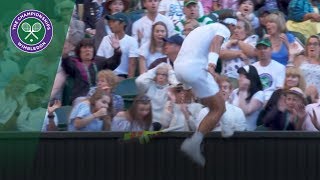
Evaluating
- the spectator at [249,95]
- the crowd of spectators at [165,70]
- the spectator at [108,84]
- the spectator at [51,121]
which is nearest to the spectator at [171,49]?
the crowd of spectators at [165,70]

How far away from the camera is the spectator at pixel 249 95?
7.76m

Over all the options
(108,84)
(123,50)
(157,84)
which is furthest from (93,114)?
(123,50)

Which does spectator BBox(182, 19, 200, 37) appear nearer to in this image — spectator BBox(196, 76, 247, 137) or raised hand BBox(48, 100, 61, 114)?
spectator BBox(196, 76, 247, 137)

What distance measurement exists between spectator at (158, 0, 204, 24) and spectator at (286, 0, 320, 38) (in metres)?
0.93

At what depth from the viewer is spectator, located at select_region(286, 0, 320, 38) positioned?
932 centimetres

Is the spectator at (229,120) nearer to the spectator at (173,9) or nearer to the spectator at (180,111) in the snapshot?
the spectator at (180,111)

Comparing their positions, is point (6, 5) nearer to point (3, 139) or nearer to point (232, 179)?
point (3, 139)

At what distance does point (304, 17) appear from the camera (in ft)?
31.2

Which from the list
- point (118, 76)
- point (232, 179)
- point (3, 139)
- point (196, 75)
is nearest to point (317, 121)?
point (232, 179)

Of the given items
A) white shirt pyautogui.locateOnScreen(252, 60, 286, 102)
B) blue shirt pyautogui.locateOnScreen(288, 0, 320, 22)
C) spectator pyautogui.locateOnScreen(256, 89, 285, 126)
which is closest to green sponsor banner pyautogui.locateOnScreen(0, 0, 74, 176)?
spectator pyautogui.locateOnScreen(256, 89, 285, 126)

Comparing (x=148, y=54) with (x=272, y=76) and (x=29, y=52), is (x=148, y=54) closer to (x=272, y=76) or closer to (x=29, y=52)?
(x=272, y=76)

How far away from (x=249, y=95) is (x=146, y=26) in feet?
5.18

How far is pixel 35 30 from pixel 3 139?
908 mm

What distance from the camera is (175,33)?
8.94m
